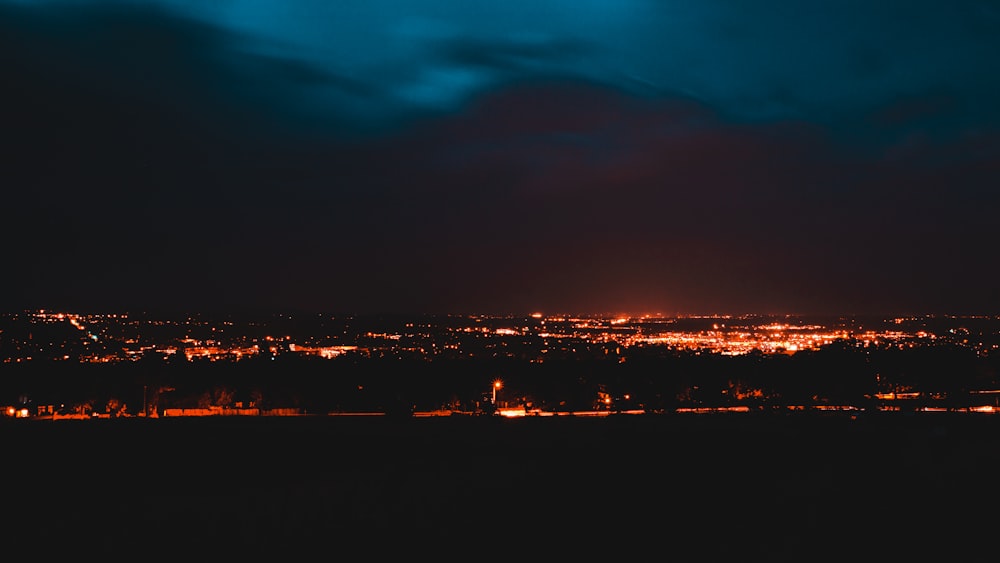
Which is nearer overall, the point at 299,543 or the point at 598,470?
the point at 299,543

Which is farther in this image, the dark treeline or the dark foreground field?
the dark treeline

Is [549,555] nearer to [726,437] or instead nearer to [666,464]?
[666,464]

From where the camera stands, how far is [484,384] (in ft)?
215

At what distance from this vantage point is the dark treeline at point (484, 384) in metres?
56.2

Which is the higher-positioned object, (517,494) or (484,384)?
(517,494)

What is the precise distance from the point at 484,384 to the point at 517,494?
48.4 metres

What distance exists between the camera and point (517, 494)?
1714 cm

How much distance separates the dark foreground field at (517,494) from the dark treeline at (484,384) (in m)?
26.0

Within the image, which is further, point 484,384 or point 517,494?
point 484,384

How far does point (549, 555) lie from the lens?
1325 centimetres

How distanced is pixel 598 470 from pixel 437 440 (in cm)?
822

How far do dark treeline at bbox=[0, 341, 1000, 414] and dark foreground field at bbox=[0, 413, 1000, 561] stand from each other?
26.0 m

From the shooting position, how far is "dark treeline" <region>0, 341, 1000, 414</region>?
56188 millimetres

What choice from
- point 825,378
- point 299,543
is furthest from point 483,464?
point 825,378
